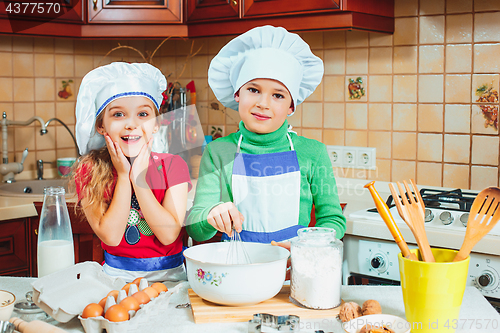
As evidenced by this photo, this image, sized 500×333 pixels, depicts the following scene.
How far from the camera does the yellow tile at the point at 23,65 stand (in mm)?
2035

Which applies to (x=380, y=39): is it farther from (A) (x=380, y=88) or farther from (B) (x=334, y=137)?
(B) (x=334, y=137)

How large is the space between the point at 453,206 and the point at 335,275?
904 millimetres

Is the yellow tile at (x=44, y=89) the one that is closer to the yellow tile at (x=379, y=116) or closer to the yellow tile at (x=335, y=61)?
the yellow tile at (x=335, y=61)

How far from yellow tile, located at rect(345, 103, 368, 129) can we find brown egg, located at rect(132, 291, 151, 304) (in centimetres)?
132

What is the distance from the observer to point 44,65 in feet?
6.92

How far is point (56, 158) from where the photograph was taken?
7.16 feet

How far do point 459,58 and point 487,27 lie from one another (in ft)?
0.42

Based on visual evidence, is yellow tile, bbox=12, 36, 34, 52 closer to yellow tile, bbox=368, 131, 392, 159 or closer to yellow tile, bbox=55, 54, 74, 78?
yellow tile, bbox=55, 54, 74, 78

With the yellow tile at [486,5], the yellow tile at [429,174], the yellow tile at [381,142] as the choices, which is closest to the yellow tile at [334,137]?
the yellow tile at [381,142]

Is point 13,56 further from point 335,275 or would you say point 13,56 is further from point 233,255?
point 335,275

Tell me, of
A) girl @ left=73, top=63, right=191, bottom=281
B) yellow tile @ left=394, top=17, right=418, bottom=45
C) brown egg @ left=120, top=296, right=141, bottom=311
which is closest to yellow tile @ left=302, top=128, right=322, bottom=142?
yellow tile @ left=394, top=17, right=418, bottom=45

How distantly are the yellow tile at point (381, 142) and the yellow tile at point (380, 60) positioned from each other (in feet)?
0.78

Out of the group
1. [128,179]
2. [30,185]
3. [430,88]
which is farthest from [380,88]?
[30,185]

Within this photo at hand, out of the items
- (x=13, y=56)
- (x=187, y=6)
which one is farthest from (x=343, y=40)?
(x=13, y=56)
